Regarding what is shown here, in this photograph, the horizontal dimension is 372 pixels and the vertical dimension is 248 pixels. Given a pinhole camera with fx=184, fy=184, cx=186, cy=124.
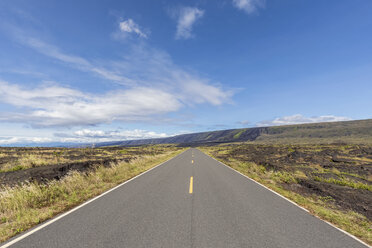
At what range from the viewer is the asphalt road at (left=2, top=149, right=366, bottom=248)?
3.74 m

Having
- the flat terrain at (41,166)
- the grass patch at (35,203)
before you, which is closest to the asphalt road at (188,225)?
the grass patch at (35,203)

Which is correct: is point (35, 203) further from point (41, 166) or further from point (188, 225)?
point (41, 166)

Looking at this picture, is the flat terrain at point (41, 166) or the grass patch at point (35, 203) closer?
the grass patch at point (35, 203)

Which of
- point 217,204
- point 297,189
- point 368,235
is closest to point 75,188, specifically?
point 217,204

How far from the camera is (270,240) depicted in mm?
3852

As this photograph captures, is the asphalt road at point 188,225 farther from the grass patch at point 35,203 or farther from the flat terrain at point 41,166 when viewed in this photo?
the flat terrain at point 41,166

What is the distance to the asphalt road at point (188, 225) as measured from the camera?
374 centimetres

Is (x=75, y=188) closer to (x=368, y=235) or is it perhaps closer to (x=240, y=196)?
(x=240, y=196)


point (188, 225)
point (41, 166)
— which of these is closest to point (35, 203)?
point (188, 225)

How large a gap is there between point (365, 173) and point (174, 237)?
732 inches

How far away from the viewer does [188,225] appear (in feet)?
14.7

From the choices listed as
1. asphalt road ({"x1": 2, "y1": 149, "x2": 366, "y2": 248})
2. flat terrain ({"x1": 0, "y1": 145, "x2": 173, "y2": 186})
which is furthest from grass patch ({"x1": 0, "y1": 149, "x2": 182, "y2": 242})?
flat terrain ({"x1": 0, "y1": 145, "x2": 173, "y2": 186})

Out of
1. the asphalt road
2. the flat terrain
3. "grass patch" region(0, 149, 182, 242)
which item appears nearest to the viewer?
the asphalt road

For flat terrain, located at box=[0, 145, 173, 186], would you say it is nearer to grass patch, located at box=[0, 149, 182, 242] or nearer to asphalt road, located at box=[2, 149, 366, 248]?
grass patch, located at box=[0, 149, 182, 242]
